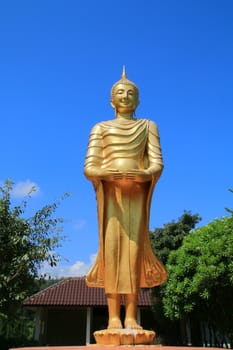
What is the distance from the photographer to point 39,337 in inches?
840

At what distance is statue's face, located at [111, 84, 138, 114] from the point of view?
20.9 ft

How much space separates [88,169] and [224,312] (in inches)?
396

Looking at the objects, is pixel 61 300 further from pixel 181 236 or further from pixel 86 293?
pixel 181 236

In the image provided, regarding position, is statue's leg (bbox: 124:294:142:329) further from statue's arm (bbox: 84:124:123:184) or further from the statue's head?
the statue's head

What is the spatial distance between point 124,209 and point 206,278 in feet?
26.2

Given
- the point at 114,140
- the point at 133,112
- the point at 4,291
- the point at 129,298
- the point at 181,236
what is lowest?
the point at 129,298

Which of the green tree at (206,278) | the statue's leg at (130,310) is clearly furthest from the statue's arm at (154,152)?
the green tree at (206,278)

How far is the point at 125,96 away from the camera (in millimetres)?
6344

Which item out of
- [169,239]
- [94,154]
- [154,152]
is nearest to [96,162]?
[94,154]

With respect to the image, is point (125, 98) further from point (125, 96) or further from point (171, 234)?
point (171, 234)

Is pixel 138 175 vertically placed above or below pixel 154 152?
below

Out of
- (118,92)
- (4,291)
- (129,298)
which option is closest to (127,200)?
(129,298)

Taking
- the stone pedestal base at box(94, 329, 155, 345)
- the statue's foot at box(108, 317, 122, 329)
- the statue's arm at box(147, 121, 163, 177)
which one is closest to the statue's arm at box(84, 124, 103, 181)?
the statue's arm at box(147, 121, 163, 177)

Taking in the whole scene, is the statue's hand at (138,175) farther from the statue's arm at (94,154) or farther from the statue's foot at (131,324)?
the statue's foot at (131,324)
